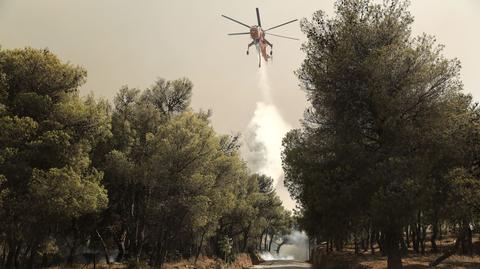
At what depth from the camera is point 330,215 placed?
75.3 feet

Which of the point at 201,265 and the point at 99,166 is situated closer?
the point at 99,166

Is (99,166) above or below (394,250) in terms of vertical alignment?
above

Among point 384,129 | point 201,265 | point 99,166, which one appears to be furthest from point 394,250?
point 201,265

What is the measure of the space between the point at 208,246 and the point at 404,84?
2004 inches

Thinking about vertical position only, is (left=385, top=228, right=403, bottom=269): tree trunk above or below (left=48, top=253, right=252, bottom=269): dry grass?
above

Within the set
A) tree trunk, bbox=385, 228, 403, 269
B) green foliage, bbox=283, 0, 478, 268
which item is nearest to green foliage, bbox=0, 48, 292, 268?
green foliage, bbox=283, 0, 478, 268

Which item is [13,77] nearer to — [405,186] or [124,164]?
[124,164]

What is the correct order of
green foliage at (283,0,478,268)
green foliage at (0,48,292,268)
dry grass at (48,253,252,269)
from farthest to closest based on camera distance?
dry grass at (48,253,252,269) < green foliage at (0,48,292,268) < green foliage at (283,0,478,268)

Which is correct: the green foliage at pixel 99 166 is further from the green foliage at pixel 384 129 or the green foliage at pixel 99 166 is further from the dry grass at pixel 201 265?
the green foliage at pixel 384 129

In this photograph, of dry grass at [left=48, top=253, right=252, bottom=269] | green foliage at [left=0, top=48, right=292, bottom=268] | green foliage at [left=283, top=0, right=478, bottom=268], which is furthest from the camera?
dry grass at [left=48, top=253, right=252, bottom=269]

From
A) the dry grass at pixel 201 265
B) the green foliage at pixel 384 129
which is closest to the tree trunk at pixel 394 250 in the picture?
the green foliage at pixel 384 129

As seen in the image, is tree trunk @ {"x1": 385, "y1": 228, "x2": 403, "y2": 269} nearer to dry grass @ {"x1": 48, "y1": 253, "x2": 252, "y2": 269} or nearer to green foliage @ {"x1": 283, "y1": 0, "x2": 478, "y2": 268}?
green foliage @ {"x1": 283, "y1": 0, "x2": 478, "y2": 268}

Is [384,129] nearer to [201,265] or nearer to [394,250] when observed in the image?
[394,250]

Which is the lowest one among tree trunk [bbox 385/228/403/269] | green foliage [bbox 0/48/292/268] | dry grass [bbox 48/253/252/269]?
dry grass [bbox 48/253/252/269]
